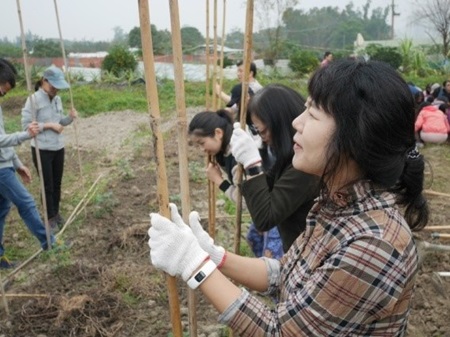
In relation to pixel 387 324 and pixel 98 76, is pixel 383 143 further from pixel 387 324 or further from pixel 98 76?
pixel 98 76

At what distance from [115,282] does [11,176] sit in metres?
1.03

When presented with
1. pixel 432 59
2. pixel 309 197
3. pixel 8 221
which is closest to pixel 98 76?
pixel 8 221

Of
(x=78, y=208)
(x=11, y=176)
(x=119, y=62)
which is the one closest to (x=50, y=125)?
(x=11, y=176)

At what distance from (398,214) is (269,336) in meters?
0.37

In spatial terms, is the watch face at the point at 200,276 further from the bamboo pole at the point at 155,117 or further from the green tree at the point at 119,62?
the green tree at the point at 119,62

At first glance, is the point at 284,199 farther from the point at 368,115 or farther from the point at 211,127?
the point at 211,127

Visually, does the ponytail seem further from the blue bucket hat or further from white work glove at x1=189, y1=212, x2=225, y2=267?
the blue bucket hat

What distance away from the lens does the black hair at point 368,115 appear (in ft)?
2.64

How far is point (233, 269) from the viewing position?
1195 millimetres

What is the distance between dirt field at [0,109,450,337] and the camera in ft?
7.66

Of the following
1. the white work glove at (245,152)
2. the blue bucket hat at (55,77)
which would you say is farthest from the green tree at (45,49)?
the white work glove at (245,152)

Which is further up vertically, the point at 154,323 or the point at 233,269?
the point at 233,269

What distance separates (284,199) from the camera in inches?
55.2

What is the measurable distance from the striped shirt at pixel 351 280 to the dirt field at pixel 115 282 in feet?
5.00
